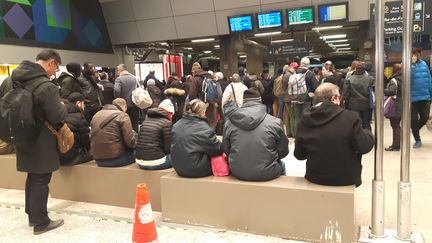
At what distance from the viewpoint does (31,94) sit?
299 cm

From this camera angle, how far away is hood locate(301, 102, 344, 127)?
2.75 meters

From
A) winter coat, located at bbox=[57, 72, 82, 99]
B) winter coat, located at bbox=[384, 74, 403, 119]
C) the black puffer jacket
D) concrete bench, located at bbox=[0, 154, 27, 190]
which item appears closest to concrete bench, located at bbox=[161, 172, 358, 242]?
the black puffer jacket

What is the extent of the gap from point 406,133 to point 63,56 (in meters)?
11.1

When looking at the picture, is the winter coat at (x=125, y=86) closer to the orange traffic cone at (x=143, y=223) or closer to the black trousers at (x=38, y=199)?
the black trousers at (x=38, y=199)

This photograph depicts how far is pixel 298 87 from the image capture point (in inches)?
259

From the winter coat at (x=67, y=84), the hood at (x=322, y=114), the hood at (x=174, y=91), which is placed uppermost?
the winter coat at (x=67, y=84)

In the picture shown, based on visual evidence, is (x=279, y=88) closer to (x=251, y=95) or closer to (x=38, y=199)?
(x=251, y=95)

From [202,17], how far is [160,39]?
1925 mm

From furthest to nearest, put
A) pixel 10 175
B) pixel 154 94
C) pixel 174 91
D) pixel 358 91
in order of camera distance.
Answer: pixel 154 94 < pixel 174 91 < pixel 358 91 < pixel 10 175

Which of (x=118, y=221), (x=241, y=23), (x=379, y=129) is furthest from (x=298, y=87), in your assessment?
(x=241, y=23)

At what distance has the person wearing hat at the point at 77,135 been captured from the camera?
396cm

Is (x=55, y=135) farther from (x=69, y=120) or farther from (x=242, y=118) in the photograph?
(x=242, y=118)

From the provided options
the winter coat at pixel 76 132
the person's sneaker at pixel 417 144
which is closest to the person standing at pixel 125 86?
the winter coat at pixel 76 132

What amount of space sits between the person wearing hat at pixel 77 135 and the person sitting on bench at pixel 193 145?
135 cm
